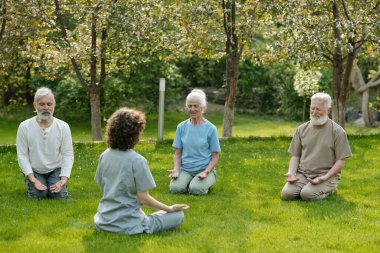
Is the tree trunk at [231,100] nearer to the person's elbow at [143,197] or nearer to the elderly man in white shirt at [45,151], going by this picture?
the elderly man in white shirt at [45,151]

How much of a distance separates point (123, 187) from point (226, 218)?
155 cm

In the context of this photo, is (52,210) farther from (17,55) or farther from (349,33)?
(17,55)

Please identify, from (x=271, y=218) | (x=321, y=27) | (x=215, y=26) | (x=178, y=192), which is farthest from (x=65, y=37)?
(x=271, y=218)

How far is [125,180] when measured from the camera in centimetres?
601

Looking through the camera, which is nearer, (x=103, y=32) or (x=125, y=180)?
(x=125, y=180)

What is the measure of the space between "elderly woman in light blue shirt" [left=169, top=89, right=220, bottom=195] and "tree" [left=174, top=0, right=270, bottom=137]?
6326 mm

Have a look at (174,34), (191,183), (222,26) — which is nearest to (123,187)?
(191,183)

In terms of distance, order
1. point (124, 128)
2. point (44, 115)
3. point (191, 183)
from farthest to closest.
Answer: point (191, 183)
point (44, 115)
point (124, 128)

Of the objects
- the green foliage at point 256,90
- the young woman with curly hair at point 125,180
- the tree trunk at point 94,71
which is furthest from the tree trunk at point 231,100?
Answer: the green foliage at point 256,90

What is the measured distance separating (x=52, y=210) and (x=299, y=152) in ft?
11.2

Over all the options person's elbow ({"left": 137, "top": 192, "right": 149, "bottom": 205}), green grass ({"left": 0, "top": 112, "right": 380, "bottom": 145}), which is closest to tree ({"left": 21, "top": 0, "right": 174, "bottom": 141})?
green grass ({"left": 0, "top": 112, "right": 380, "bottom": 145})

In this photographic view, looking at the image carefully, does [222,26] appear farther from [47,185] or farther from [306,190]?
[47,185]

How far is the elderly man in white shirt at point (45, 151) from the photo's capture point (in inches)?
312

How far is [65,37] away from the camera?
14.7 metres
